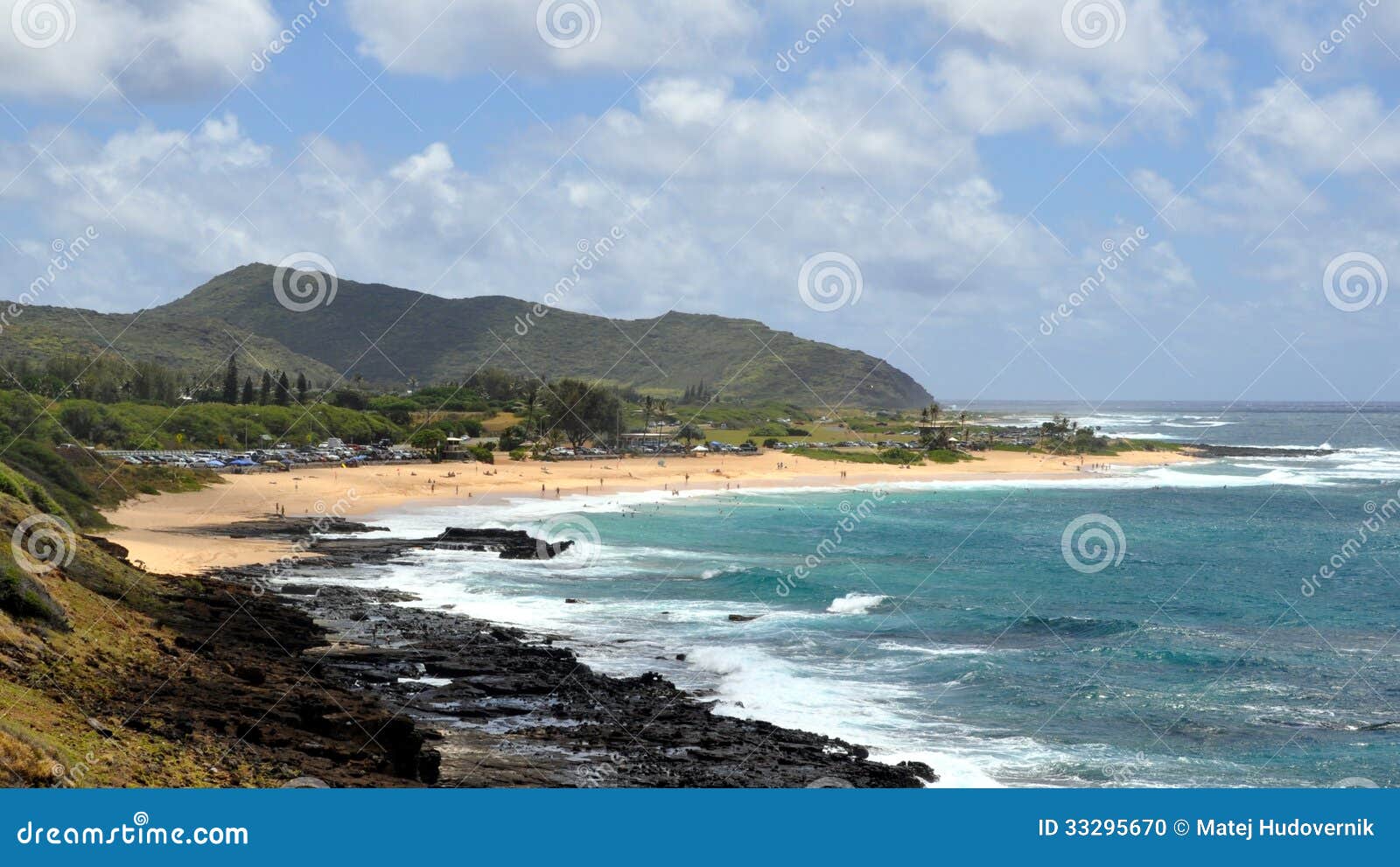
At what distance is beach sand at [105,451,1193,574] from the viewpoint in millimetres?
37688

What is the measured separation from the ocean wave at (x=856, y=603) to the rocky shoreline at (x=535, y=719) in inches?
374

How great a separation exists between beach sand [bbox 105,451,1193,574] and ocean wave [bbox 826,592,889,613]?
17536mm

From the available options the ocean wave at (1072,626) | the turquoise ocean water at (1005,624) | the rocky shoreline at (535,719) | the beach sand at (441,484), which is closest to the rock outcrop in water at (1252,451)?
the beach sand at (441,484)

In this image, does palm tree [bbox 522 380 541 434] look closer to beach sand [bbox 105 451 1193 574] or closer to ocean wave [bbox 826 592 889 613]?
beach sand [bbox 105 451 1193 574]

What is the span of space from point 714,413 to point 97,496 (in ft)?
352

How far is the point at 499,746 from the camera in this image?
16.9 m

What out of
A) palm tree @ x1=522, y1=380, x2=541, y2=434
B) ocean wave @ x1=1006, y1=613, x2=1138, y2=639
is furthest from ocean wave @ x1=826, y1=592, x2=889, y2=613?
palm tree @ x1=522, y1=380, x2=541, y2=434

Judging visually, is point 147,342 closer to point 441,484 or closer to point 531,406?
point 531,406

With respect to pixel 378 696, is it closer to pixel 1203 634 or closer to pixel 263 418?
pixel 1203 634

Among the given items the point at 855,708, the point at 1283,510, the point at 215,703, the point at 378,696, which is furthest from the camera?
the point at 1283,510

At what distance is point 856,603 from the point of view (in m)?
32.8

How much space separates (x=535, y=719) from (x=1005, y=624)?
1595 centimetres

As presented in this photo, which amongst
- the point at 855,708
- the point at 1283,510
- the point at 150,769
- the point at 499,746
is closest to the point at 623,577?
the point at 855,708

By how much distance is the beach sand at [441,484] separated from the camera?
3769 cm
